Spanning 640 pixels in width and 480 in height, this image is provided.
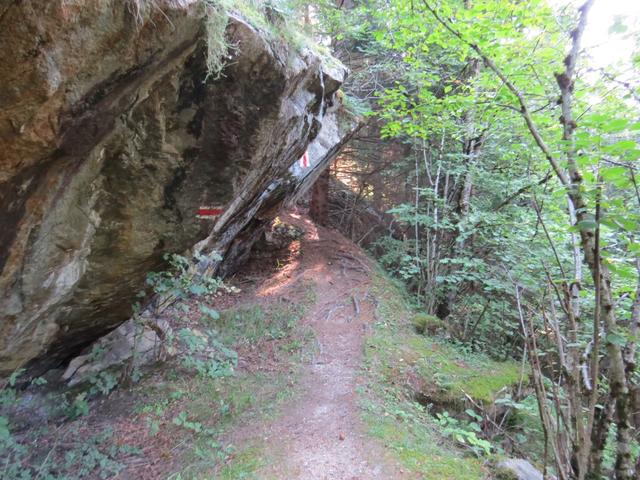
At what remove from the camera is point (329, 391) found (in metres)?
5.39

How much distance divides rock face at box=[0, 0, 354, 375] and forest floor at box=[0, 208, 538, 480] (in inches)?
44.4

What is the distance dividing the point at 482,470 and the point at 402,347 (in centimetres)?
316

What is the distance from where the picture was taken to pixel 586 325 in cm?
577

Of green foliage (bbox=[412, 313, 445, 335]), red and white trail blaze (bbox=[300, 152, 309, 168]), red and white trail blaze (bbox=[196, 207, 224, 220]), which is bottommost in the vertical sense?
green foliage (bbox=[412, 313, 445, 335])

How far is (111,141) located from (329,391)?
14.2 feet

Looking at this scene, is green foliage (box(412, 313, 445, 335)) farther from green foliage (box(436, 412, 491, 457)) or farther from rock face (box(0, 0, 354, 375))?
rock face (box(0, 0, 354, 375))

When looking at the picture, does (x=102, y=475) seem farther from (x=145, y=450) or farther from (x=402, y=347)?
(x=402, y=347)

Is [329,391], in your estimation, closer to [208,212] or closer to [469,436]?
[469,436]

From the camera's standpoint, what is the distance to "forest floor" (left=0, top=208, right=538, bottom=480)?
3.76 metres

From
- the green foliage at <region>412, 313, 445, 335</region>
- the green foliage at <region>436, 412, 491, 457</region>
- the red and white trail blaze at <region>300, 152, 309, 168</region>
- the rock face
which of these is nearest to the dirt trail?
the green foliage at <region>436, 412, 491, 457</region>

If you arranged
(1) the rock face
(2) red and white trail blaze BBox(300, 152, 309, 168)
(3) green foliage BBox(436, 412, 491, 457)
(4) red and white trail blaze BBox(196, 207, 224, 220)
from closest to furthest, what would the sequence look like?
1. (1) the rock face
2. (3) green foliage BBox(436, 412, 491, 457)
3. (4) red and white trail blaze BBox(196, 207, 224, 220)
4. (2) red and white trail blaze BBox(300, 152, 309, 168)

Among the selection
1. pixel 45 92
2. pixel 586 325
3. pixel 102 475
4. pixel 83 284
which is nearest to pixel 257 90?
pixel 45 92

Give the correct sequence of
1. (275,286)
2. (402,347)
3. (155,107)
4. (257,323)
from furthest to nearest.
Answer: (275,286)
(257,323)
(402,347)
(155,107)

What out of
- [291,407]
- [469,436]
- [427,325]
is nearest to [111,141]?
[291,407]
